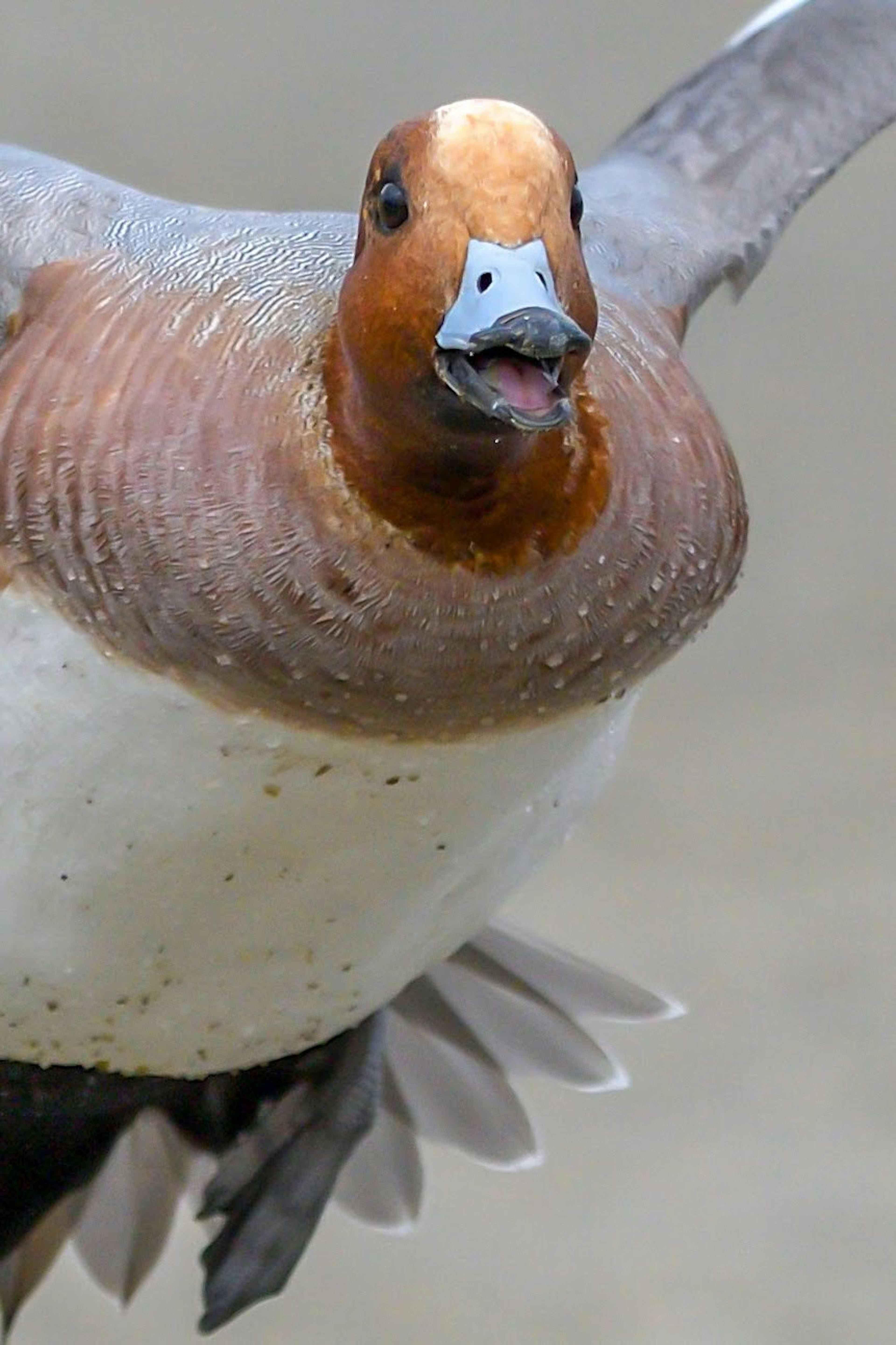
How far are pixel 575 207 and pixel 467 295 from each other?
0.09 meters

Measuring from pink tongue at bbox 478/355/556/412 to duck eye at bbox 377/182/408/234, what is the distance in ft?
0.27

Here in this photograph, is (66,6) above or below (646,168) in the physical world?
below

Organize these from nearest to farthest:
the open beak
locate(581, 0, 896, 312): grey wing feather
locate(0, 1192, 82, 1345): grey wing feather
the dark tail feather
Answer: the open beak, locate(581, 0, 896, 312): grey wing feather, the dark tail feather, locate(0, 1192, 82, 1345): grey wing feather

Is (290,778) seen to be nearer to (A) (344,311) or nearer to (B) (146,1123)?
(A) (344,311)

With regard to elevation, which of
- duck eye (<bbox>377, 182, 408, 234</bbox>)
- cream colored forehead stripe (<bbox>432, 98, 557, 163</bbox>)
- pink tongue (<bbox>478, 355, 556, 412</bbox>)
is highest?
cream colored forehead stripe (<bbox>432, 98, 557, 163</bbox>)

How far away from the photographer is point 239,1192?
1599 millimetres

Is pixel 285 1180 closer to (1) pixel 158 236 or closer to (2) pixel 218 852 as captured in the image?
(2) pixel 218 852

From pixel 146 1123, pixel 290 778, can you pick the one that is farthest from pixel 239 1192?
pixel 290 778

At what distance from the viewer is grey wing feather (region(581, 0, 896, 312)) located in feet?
4.60

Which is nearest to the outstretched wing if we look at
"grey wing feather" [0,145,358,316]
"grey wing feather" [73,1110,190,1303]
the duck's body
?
"grey wing feather" [73,1110,190,1303]

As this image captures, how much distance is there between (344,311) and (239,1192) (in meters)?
0.76

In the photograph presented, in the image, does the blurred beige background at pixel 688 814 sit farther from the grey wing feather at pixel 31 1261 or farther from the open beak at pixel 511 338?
the open beak at pixel 511 338

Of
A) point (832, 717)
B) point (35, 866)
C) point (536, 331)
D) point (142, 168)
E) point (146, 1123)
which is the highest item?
point (536, 331)

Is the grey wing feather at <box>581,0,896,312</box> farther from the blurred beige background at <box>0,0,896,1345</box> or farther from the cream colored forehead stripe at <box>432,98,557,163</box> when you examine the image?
the blurred beige background at <box>0,0,896,1345</box>
